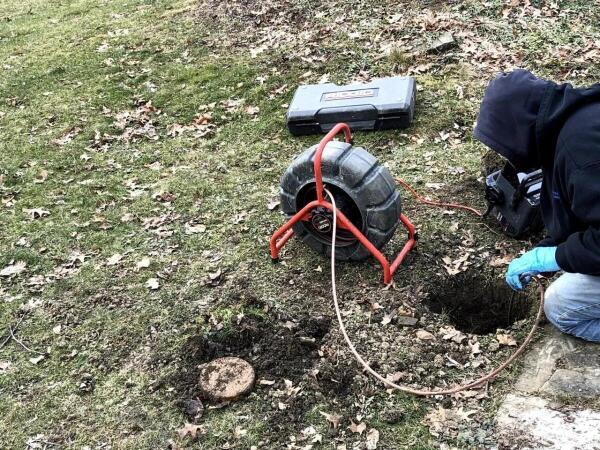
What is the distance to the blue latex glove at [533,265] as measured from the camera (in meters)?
3.51

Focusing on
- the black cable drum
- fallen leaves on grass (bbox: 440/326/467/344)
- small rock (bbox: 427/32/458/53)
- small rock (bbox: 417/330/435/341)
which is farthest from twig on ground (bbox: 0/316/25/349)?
small rock (bbox: 427/32/458/53)

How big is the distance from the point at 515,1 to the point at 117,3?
22.9 feet

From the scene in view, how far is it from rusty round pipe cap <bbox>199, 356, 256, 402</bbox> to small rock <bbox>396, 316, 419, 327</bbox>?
38.2 inches

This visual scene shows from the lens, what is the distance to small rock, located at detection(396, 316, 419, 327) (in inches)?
153

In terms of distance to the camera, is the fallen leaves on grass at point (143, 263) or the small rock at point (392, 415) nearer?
the small rock at point (392, 415)

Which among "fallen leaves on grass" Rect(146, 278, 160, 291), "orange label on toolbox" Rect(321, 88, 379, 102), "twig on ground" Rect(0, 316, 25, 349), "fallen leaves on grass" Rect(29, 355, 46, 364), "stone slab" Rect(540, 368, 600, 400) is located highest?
"orange label on toolbox" Rect(321, 88, 379, 102)

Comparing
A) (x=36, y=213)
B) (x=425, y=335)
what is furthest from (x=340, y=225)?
(x=36, y=213)

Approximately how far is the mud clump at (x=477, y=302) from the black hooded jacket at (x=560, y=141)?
2.66 feet

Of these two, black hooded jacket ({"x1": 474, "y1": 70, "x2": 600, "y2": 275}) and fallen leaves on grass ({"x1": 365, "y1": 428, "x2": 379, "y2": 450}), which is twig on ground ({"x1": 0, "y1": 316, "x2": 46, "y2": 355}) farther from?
black hooded jacket ({"x1": 474, "y1": 70, "x2": 600, "y2": 275})

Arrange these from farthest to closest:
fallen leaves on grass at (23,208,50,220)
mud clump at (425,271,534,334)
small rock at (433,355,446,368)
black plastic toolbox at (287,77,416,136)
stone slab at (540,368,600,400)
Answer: black plastic toolbox at (287,77,416,136)
fallen leaves on grass at (23,208,50,220)
mud clump at (425,271,534,334)
small rock at (433,355,446,368)
stone slab at (540,368,600,400)

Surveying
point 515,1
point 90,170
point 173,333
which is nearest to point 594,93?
point 173,333

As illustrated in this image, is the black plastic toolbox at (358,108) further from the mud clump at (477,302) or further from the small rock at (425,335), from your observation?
the small rock at (425,335)

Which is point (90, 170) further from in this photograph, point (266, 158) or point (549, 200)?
point (549, 200)

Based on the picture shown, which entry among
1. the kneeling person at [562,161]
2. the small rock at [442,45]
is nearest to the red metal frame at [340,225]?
the kneeling person at [562,161]
